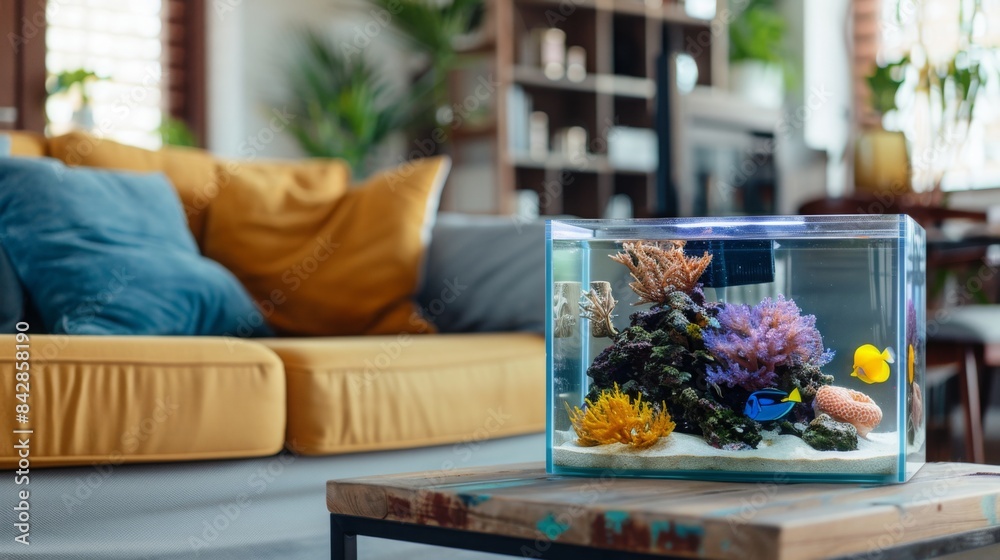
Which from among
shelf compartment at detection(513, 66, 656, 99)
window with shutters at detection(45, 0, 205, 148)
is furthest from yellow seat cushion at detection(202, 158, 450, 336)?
shelf compartment at detection(513, 66, 656, 99)

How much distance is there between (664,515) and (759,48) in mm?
3771

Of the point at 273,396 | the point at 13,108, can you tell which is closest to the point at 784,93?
the point at 13,108

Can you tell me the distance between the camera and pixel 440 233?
2344 mm

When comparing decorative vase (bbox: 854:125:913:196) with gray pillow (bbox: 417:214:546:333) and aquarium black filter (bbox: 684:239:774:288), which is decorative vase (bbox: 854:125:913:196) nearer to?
gray pillow (bbox: 417:214:546:333)

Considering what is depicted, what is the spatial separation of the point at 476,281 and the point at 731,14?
270cm

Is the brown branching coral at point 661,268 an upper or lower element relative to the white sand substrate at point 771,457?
upper

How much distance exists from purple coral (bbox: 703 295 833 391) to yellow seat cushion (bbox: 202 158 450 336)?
4.14 feet

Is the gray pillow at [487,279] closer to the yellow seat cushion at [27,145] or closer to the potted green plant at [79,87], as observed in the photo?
the yellow seat cushion at [27,145]

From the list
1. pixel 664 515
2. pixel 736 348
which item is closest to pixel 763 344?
pixel 736 348

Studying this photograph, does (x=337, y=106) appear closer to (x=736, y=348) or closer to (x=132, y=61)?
(x=132, y=61)

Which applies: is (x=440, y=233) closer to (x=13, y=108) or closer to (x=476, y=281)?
(x=476, y=281)

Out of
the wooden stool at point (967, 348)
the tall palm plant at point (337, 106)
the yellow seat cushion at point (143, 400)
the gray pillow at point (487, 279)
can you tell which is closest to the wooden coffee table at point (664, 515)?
the yellow seat cushion at point (143, 400)

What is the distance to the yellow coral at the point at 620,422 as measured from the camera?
1.05 metres

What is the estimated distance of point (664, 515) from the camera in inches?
32.9
